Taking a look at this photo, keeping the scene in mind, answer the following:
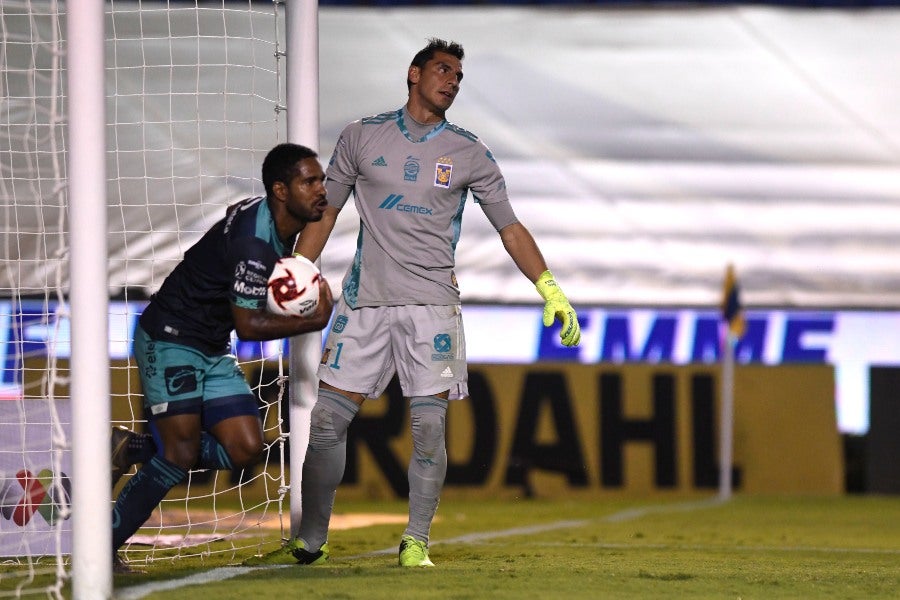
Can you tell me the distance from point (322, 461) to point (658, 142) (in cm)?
808

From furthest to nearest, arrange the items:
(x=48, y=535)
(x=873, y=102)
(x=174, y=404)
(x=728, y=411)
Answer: (x=873, y=102)
(x=728, y=411)
(x=48, y=535)
(x=174, y=404)

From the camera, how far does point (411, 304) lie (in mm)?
5066

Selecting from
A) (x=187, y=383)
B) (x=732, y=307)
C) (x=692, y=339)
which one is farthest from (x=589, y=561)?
(x=692, y=339)

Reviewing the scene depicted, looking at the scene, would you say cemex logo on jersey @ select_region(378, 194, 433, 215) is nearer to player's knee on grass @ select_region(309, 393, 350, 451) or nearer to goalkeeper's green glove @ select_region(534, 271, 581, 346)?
goalkeeper's green glove @ select_region(534, 271, 581, 346)

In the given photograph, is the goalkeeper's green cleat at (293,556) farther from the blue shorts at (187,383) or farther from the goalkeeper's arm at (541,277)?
the goalkeeper's arm at (541,277)

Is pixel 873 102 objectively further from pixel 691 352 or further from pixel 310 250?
pixel 310 250

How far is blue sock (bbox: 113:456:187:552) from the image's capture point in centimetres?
462

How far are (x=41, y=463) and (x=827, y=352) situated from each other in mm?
9564

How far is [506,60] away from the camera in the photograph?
1220cm

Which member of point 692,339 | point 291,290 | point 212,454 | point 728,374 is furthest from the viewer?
point 692,339

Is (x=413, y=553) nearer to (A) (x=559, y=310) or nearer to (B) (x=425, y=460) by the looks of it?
(B) (x=425, y=460)

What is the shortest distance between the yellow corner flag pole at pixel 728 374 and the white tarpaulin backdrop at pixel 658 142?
90 centimetres

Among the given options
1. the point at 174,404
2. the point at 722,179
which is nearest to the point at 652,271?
the point at 722,179

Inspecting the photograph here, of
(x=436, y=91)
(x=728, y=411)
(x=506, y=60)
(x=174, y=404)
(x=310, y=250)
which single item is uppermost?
(x=506, y=60)
